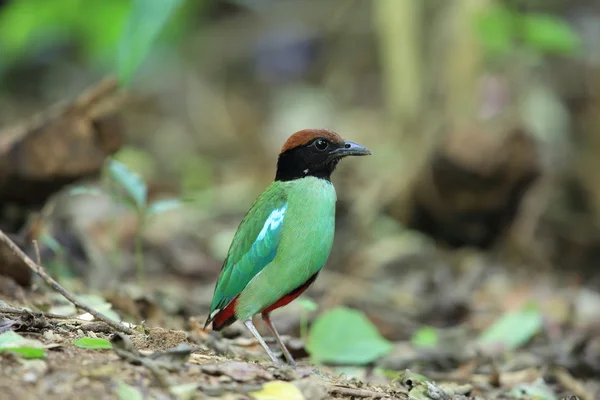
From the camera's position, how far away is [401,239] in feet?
26.2

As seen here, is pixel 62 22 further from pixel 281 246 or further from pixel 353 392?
pixel 353 392

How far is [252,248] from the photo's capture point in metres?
4.07

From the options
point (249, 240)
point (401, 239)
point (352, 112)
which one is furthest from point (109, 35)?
point (249, 240)

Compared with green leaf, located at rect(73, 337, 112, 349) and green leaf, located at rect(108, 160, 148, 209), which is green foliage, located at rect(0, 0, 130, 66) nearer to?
green leaf, located at rect(108, 160, 148, 209)

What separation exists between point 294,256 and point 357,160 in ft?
20.4

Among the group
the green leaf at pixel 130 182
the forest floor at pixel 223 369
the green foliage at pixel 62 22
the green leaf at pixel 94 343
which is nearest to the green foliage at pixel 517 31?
the forest floor at pixel 223 369

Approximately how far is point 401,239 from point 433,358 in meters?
2.86

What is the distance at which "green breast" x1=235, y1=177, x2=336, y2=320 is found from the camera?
396cm

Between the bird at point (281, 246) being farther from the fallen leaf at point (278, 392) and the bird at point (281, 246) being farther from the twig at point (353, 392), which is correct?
the fallen leaf at point (278, 392)

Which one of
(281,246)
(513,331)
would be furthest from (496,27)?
(281,246)

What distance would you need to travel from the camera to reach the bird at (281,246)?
13.0ft

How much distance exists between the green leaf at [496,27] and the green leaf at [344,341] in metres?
3.65

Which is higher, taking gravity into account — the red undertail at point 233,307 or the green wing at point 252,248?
the green wing at point 252,248

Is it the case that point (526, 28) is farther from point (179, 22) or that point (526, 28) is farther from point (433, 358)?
point (179, 22)
